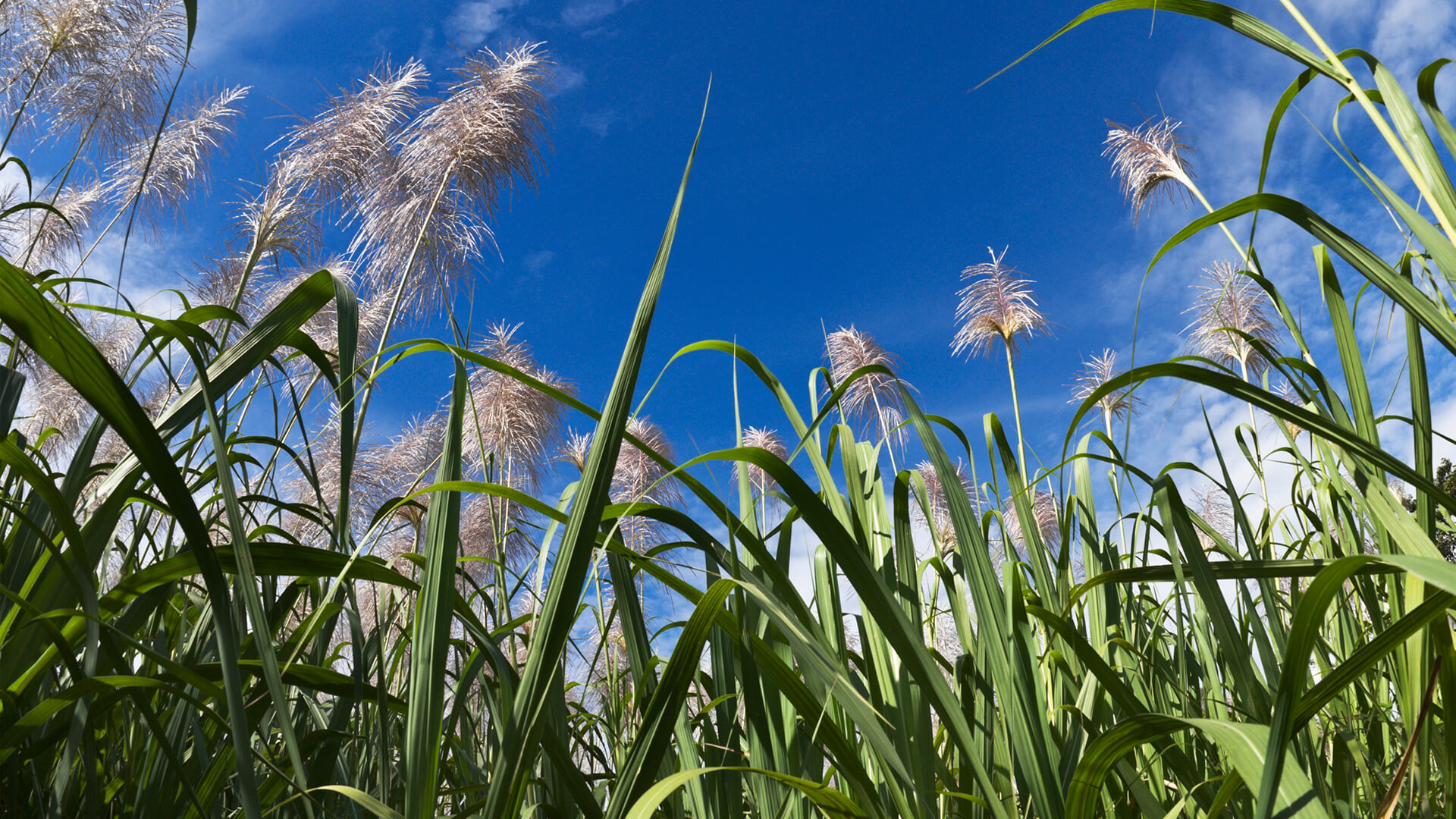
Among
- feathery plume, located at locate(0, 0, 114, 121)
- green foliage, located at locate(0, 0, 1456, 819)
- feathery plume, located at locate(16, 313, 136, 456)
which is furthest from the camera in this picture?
feathery plume, located at locate(16, 313, 136, 456)

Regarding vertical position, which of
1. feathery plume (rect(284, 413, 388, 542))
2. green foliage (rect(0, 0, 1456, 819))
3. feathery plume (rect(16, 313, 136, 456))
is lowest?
green foliage (rect(0, 0, 1456, 819))

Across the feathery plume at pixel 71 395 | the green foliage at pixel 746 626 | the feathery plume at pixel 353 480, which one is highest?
the feathery plume at pixel 71 395

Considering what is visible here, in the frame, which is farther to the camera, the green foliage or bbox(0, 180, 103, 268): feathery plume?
bbox(0, 180, 103, 268): feathery plume

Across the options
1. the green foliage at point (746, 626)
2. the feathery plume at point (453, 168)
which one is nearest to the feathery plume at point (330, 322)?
the feathery plume at point (453, 168)

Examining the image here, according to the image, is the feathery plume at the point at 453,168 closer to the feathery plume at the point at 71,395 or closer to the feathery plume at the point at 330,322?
the feathery plume at the point at 330,322

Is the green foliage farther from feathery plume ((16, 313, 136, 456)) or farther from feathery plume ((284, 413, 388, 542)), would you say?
feathery plume ((16, 313, 136, 456))

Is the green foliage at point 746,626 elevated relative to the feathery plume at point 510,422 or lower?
lower

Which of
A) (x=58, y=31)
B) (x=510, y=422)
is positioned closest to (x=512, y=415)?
(x=510, y=422)

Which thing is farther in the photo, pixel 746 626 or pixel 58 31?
pixel 58 31

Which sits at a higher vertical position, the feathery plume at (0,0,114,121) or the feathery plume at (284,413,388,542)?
the feathery plume at (0,0,114,121)

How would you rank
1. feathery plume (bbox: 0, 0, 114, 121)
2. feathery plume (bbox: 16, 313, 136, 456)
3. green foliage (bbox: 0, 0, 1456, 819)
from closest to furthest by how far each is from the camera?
green foliage (bbox: 0, 0, 1456, 819), feathery plume (bbox: 0, 0, 114, 121), feathery plume (bbox: 16, 313, 136, 456)

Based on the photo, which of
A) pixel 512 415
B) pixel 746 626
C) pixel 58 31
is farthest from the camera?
pixel 512 415

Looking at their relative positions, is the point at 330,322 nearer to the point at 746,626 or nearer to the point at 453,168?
the point at 453,168

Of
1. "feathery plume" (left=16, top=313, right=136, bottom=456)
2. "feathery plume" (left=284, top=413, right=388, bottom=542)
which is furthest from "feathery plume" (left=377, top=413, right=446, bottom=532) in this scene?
"feathery plume" (left=16, top=313, right=136, bottom=456)
